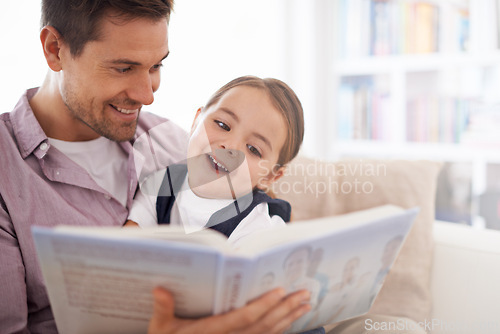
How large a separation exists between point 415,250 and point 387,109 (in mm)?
1513

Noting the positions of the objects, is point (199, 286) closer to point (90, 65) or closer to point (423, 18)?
point (90, 65)

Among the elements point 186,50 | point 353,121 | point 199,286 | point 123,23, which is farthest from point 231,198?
point 353,121

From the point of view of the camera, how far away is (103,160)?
1.32m

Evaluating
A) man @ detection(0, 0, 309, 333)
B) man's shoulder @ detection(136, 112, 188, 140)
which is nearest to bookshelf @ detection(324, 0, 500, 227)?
man's shoulder @ detection(136, 112, 188, 140)

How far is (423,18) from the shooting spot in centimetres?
253

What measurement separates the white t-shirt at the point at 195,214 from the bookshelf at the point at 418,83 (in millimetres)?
1802

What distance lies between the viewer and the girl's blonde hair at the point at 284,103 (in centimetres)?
106

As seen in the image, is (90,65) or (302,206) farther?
(302,206)

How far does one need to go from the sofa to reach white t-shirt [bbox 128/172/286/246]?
14.4 inches

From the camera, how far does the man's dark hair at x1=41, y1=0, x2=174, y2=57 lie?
3.70ft

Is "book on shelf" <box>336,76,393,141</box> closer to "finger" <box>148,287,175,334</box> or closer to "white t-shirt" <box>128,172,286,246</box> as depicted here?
"white t-shirt" <box>128,172,286,246</box>

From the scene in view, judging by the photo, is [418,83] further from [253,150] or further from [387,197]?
[253,150]

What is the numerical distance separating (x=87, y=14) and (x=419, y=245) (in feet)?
3.82

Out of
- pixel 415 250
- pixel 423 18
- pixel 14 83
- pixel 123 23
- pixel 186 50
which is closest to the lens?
pixel 123 23
